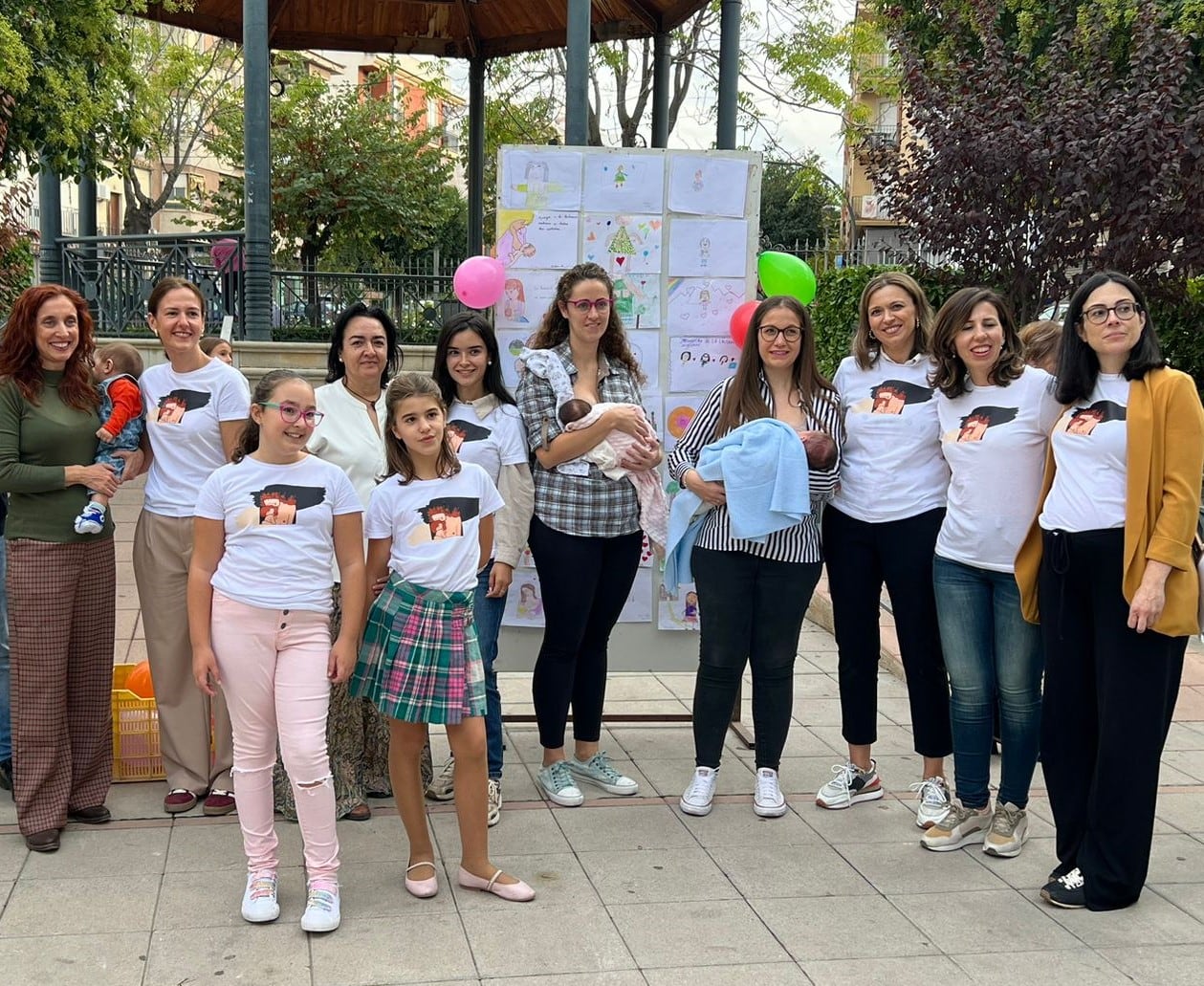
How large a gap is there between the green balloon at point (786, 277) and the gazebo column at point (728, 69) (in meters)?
4.15

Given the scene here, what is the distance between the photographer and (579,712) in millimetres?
4766

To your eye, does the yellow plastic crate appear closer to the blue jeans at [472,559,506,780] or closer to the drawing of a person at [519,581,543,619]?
the blue jeans at [472,559,506,780]

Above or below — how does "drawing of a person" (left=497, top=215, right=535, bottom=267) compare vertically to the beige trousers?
above

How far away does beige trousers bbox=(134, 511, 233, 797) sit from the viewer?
428cm

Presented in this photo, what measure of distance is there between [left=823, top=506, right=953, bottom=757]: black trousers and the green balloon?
Answer: 1027 mm

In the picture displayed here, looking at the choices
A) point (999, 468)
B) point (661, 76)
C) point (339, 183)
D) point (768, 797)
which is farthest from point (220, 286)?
point (339, 183)

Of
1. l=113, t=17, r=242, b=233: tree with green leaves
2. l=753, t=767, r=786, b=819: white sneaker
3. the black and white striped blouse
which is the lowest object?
l=753, t=767, r=786, b=819: white sneaker

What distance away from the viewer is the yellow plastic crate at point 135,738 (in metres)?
4.57

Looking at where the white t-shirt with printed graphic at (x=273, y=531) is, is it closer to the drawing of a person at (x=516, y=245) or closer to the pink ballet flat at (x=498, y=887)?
the pink ballet flat at (x=498, y=887)

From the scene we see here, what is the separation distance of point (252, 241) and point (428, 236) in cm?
1131

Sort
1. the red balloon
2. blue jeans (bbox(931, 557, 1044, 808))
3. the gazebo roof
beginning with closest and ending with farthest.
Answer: blue jeans (bbox(931, 557, 1044, 808)), the red balloon, the gazebo roof

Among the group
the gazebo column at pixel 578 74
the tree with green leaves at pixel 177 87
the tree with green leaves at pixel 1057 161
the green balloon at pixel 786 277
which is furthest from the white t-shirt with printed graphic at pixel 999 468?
the tree with green leaves at pixel 177 87

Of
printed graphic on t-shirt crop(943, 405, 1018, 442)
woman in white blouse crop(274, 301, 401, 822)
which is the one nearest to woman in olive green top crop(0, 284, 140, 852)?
woman in white blouse crop(274, 301, 401, 822)

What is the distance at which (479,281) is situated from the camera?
4730mm
